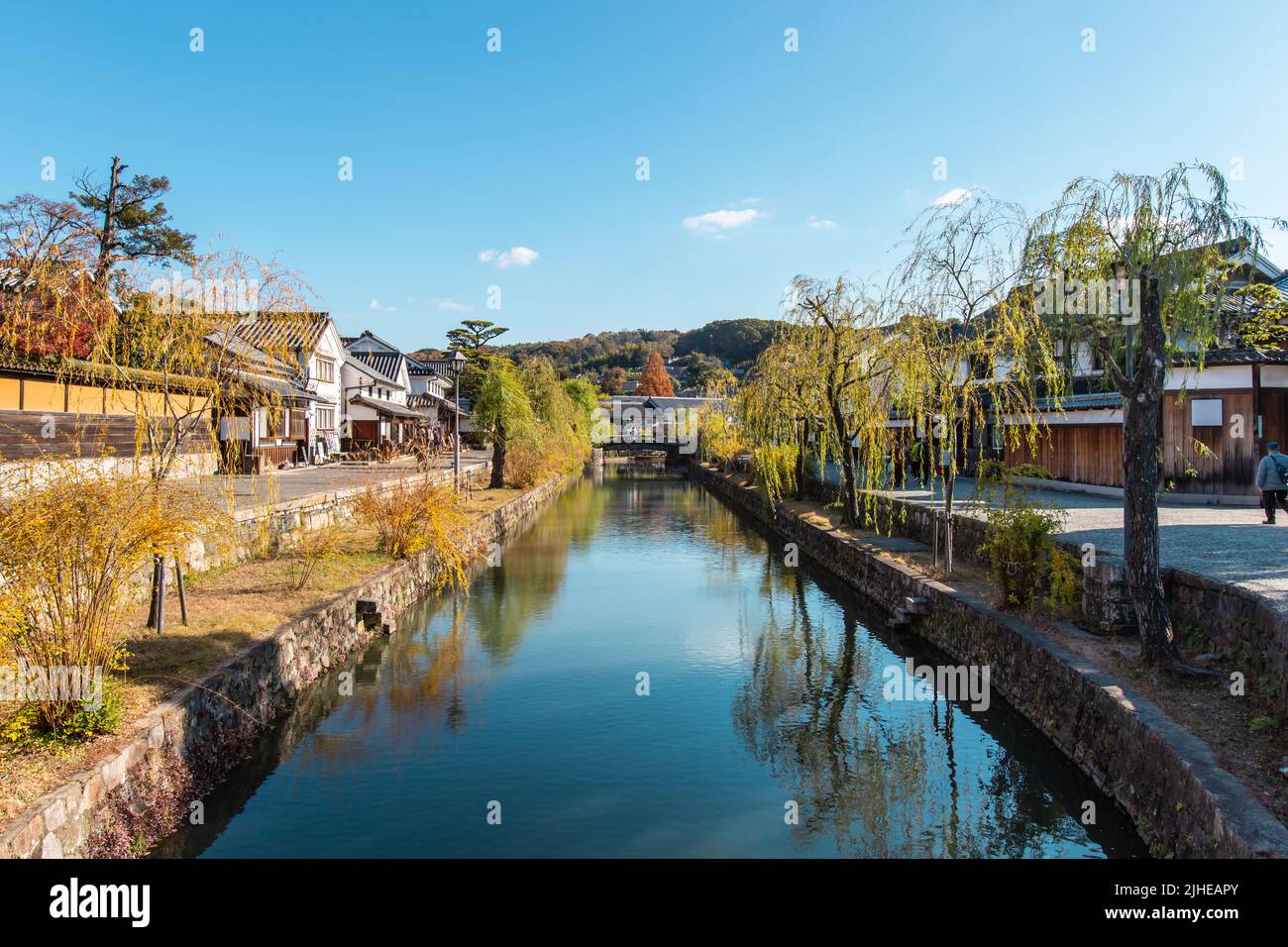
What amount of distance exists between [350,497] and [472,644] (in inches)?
264

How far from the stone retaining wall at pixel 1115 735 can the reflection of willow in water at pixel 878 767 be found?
0.59m

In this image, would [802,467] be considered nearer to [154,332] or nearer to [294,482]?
[294,482]

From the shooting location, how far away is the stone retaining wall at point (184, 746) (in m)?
5.25

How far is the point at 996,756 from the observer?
850 cm

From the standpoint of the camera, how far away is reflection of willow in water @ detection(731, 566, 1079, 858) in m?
6.98

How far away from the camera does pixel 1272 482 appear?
13781 mm

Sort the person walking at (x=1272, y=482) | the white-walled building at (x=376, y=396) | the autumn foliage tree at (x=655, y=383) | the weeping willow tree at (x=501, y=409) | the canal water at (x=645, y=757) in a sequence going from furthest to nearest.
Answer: the autumn foliage tree at (x=655, y=383)
the white-walled building at (x=376, y=396)
the weeping willow tree at (x=501, y=409)
the person walking at (x=1272, y=482)
the canal water at (x=645, y=757)

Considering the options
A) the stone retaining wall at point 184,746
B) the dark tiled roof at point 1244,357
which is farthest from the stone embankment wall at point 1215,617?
the dark tiled roof at point 1244,357

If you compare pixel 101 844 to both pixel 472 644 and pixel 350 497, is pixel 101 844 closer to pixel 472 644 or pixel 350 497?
pixel 472 644

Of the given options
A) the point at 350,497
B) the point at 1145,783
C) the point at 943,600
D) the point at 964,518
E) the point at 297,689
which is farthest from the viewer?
the point at 350,497

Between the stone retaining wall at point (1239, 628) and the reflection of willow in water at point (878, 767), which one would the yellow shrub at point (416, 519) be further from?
the stone retaining wall at point (1239, 628)

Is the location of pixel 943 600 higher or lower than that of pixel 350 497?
lower

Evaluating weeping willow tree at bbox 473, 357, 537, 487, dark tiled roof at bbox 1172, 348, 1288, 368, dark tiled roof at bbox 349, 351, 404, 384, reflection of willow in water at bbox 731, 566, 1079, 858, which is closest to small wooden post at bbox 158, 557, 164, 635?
reflection of willow in water at bbox 731, 566, 1079, 858
